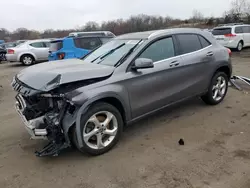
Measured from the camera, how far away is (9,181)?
2.99m

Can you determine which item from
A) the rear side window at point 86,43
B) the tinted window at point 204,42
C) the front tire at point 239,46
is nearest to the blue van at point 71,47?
the rear side window at point 86,43

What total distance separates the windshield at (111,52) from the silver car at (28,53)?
11.6 meters

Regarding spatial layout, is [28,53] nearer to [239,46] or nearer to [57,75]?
[57,75]

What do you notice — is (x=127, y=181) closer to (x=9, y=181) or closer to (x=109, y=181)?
(x=109, y=181)

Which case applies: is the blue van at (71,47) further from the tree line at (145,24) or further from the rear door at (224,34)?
the tree line at (145,24)

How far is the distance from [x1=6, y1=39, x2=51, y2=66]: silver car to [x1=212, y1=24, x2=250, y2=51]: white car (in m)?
11.1

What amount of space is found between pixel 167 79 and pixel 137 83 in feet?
2.20

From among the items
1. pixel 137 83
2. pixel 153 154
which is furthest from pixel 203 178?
pixel 137 83

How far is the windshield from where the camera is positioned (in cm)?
388

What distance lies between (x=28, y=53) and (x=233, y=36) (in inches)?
503

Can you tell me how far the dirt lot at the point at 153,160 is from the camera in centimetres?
287

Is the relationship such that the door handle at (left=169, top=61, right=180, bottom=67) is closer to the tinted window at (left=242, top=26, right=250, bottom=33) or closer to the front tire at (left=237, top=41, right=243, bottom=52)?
the front tire at (left=237, top=41, right=243, bottom=52)

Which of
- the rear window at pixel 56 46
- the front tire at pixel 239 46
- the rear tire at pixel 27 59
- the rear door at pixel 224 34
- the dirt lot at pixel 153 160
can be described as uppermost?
the rear window at pixel 56 46

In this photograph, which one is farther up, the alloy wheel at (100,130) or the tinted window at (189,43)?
the tinted window at (189,43)
